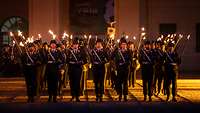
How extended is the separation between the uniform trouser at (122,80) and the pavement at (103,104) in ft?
1.30

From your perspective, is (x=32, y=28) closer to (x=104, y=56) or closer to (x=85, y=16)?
(x=85, y=16)

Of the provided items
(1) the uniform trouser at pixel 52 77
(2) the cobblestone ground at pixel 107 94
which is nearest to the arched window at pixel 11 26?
(2) the cobblestone ground at pixel 107 94

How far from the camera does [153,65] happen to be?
77.0ft

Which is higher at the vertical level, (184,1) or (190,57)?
(184,1)

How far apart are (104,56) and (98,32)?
2065 cm

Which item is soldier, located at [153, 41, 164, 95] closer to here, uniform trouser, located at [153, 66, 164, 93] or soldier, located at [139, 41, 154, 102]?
uniform trouser, located at [153, 66, 164, 93]

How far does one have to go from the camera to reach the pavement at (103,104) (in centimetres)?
2083

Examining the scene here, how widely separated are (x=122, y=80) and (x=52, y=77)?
7.48ft

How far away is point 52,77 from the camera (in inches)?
914

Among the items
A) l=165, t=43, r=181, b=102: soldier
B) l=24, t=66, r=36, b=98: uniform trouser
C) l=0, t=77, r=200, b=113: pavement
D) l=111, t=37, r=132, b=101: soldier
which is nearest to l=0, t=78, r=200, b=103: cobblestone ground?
l=0, t=77, r=200, b=113: pavement

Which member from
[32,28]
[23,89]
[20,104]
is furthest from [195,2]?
[20,104]

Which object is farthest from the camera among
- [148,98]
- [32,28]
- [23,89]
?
[32,28]

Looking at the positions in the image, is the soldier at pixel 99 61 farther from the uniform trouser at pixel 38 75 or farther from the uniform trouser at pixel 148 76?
the uniform trouser at pixel 38 75

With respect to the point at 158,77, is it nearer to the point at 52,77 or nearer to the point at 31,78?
the point at 52,77
